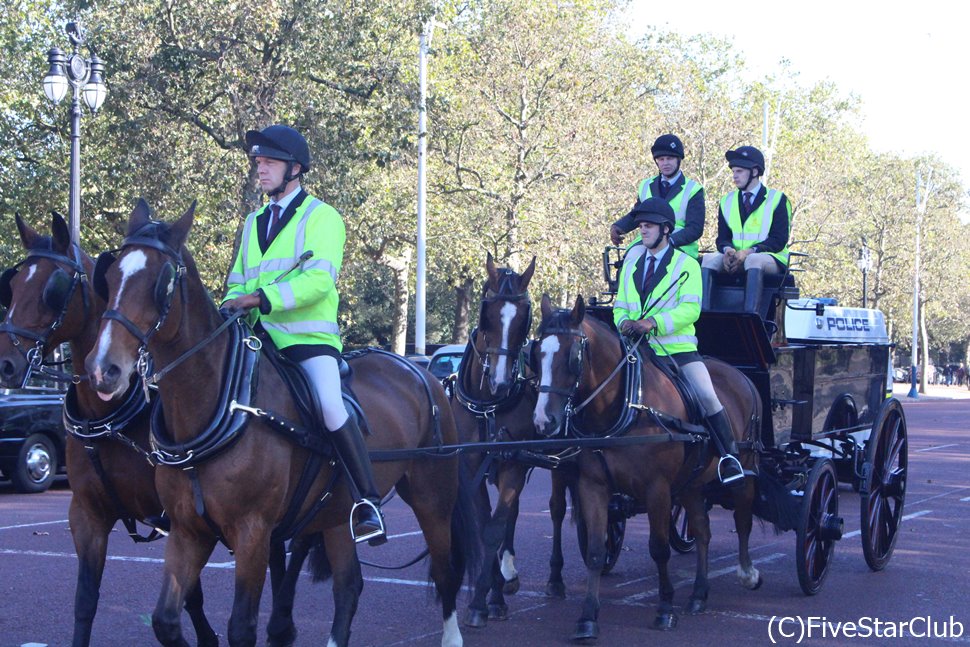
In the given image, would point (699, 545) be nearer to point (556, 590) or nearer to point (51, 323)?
point (556, 590)

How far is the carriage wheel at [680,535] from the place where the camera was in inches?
408

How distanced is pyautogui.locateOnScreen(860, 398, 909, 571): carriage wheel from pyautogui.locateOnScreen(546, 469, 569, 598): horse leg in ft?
8.32

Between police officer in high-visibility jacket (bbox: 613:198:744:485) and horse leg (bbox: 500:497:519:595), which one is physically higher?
police officer in high-visibility jacket (bbox: 613:198:744:485)

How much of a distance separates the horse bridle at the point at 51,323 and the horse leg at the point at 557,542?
148 inches

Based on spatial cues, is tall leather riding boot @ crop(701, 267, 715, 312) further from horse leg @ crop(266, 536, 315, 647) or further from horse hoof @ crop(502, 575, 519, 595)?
horse leg @ crop(266, 536, 315, 647)

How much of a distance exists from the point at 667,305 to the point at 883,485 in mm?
3267

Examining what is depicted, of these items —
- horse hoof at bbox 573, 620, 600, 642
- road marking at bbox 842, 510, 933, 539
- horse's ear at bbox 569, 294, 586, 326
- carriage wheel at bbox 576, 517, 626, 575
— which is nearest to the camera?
horse hoof at bbox 573, 620, 600, 642

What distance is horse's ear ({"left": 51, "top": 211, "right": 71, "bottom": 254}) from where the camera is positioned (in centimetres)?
620

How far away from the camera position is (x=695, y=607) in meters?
8.15

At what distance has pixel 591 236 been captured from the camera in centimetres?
3516

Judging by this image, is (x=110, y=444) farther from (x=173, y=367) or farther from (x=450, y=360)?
(x=450, y=360)

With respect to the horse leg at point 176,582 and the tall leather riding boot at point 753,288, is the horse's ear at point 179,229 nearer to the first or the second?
the horse leg at point 176,582

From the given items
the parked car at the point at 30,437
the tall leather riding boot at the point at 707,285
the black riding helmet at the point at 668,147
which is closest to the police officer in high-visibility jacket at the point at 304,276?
the black riding helmet at the point at 668,147

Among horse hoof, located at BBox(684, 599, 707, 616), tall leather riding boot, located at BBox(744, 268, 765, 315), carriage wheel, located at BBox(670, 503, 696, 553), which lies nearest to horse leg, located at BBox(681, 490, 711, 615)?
horse hoof, located at BBox(684, 599, 707, 616)
